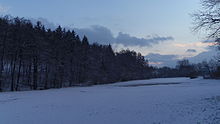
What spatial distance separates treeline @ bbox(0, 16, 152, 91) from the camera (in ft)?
115

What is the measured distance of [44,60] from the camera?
1626 inches

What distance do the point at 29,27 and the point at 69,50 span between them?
1456 centimetres

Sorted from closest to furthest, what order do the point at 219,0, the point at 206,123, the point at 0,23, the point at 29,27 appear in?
the point at 206,123 → the point at 219,0 → the point at 0,23 → the point at 29,27

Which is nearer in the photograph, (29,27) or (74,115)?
(74,115)

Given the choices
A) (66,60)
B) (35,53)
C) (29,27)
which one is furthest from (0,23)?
(66,60)

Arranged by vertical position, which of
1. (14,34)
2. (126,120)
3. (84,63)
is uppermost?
(14,34)

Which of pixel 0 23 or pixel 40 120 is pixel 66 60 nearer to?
pixel 0 23

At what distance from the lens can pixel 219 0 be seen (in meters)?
14.7

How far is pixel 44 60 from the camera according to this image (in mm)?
41312

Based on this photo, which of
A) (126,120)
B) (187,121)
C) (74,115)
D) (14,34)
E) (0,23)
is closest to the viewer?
(187,121)

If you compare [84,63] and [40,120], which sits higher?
[84,63]

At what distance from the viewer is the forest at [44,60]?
35.2 meters

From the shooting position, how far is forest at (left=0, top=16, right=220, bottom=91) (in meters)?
35.2

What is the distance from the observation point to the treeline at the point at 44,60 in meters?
35.2
